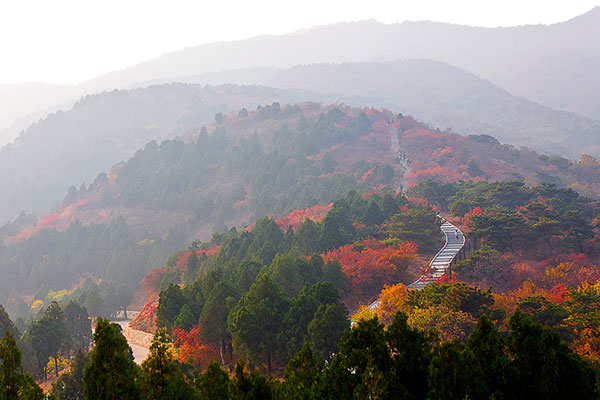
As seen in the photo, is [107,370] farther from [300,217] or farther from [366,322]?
[300,217]

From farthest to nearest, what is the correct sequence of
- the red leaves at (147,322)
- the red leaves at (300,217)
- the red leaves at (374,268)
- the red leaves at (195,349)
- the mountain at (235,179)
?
the mountain at (235,179)
the red leaves at (300,217)
the red leaves at (147,322)
the red leaves at (374,268)
the red leaves at (195,349)

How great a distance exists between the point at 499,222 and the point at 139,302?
56810mm

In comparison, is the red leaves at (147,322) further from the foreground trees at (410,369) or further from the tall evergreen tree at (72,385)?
the foreground trees at (410,369)

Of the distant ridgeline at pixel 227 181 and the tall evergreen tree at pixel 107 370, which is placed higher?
the tall evergreen tree at pixel 107 370

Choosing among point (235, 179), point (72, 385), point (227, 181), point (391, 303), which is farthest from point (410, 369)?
point (227, 181)

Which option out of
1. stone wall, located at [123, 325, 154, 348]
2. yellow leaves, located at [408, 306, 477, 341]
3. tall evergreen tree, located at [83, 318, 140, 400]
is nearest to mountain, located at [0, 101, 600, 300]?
stone wall, located at [123, 325, 154, 348]

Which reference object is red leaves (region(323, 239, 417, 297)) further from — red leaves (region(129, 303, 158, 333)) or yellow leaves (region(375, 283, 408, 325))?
red leaves (region(129, 303, 158, 333))

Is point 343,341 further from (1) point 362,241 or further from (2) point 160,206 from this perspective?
(2) point 160,206

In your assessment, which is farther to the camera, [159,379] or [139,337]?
[139,337]

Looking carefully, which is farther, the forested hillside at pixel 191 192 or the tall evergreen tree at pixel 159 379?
the forested hillside at pixel 191 192

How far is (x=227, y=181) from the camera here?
12638 cm

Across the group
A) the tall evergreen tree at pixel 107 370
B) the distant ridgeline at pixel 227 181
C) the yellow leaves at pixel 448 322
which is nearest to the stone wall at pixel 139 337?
the yellow leaves at pixel 448 322

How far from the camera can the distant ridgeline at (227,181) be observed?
92438mm

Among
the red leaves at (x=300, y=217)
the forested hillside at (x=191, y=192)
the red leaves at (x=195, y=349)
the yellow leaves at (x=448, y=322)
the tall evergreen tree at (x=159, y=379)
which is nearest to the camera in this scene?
the tall evergreen tree at (x=159, y=379)
